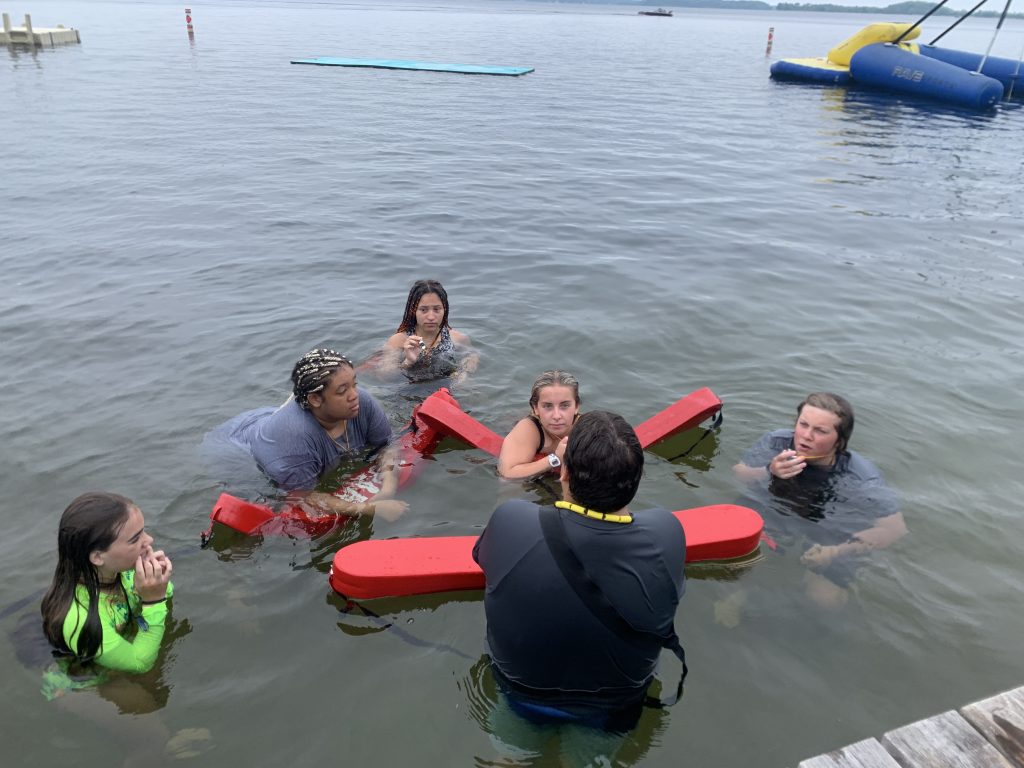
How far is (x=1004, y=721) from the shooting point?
325cm

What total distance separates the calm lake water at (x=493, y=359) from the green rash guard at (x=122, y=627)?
0.24 metres

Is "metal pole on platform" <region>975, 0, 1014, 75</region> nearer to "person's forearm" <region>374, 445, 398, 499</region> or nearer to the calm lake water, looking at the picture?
the calm lake water

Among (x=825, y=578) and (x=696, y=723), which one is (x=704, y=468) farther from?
(x=696, y=723)

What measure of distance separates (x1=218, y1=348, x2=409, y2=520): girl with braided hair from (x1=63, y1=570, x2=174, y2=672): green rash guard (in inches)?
58.3

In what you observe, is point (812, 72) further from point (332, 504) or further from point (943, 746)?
point (943, 746)

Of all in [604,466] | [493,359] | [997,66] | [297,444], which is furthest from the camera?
[997,66]

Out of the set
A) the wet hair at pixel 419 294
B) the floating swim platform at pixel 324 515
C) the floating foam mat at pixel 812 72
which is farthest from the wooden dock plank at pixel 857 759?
the floating foam mat at pixel 812 72

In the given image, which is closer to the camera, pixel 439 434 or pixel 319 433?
pixel 319 433

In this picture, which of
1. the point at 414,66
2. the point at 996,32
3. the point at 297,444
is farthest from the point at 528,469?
the point at 414,66

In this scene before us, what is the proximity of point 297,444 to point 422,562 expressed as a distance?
1.39 m

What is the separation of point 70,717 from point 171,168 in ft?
50.8

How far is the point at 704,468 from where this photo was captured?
626 centimetres

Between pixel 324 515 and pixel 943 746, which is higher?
pixel 943 746

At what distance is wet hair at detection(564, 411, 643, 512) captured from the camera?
2883 millimetres
